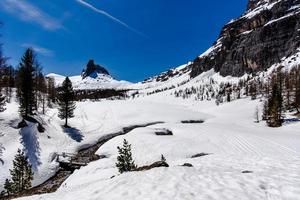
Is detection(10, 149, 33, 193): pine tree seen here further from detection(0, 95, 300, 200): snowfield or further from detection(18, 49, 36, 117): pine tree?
detection(18, 49, 36, 117): pine tree

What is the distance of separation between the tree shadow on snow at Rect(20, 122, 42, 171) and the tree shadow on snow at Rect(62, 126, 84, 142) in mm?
→ 7119

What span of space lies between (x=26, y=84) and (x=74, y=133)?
14.1 m

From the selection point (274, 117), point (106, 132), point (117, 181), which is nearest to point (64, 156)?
point (106, 132)

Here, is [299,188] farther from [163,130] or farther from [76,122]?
[76,122]

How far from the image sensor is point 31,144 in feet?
155

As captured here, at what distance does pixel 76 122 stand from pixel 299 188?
198 feet

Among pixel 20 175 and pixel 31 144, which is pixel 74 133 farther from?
pixel 20 175

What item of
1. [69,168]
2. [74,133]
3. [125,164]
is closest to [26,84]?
[74,133]

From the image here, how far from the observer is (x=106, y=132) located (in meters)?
62.9

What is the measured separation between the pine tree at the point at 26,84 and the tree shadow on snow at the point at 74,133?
8239 mm

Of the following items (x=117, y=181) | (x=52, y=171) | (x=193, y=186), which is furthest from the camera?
(x=52, y=171)

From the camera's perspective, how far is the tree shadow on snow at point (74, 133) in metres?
56.4

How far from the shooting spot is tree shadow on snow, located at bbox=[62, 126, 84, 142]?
56438mm

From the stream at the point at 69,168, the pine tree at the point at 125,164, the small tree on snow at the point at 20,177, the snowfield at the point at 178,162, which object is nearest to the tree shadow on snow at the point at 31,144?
the snowfield at the point at 178,162
